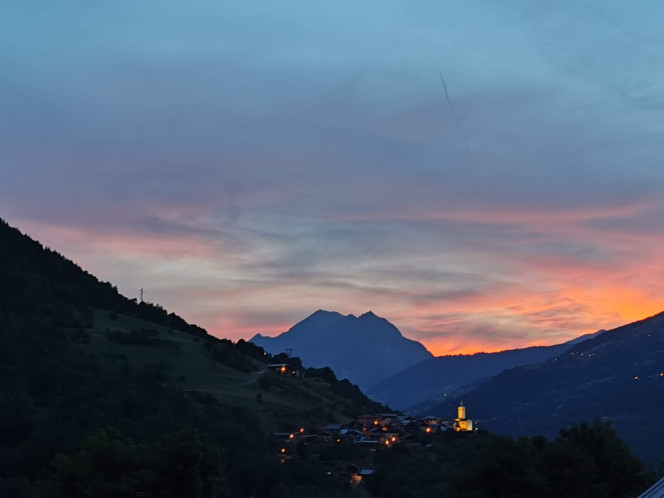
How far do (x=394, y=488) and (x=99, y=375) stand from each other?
127 ft

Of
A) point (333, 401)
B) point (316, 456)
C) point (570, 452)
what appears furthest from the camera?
point (333, 401)

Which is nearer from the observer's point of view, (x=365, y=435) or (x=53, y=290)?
(x=365, y=435)

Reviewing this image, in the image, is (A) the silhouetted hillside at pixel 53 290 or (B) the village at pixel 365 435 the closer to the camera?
(B) the village at pixel 365 435

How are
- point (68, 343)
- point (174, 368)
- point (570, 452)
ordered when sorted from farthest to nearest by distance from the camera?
point (174, 368) → point (68, 343) → point (570, 452)

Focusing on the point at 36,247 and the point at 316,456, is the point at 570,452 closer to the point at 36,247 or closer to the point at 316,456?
the point at 316,456

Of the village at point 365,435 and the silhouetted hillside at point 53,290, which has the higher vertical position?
the silhouetted hillside at point 53,290

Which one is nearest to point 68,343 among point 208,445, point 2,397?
point 2,397

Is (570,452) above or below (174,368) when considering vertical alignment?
below

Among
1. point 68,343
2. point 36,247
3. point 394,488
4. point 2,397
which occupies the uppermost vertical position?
point 36,247

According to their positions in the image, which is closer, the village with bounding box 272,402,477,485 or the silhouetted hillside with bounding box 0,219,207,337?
the village with bounding box 272,402,477,485

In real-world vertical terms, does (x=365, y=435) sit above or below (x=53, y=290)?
below

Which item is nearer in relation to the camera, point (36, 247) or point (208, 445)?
point (208, 445)

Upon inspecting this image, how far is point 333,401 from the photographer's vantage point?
128 meters

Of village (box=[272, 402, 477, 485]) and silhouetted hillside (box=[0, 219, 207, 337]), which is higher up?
silhouetted hillside (box=[0, 219, 207, 337])
